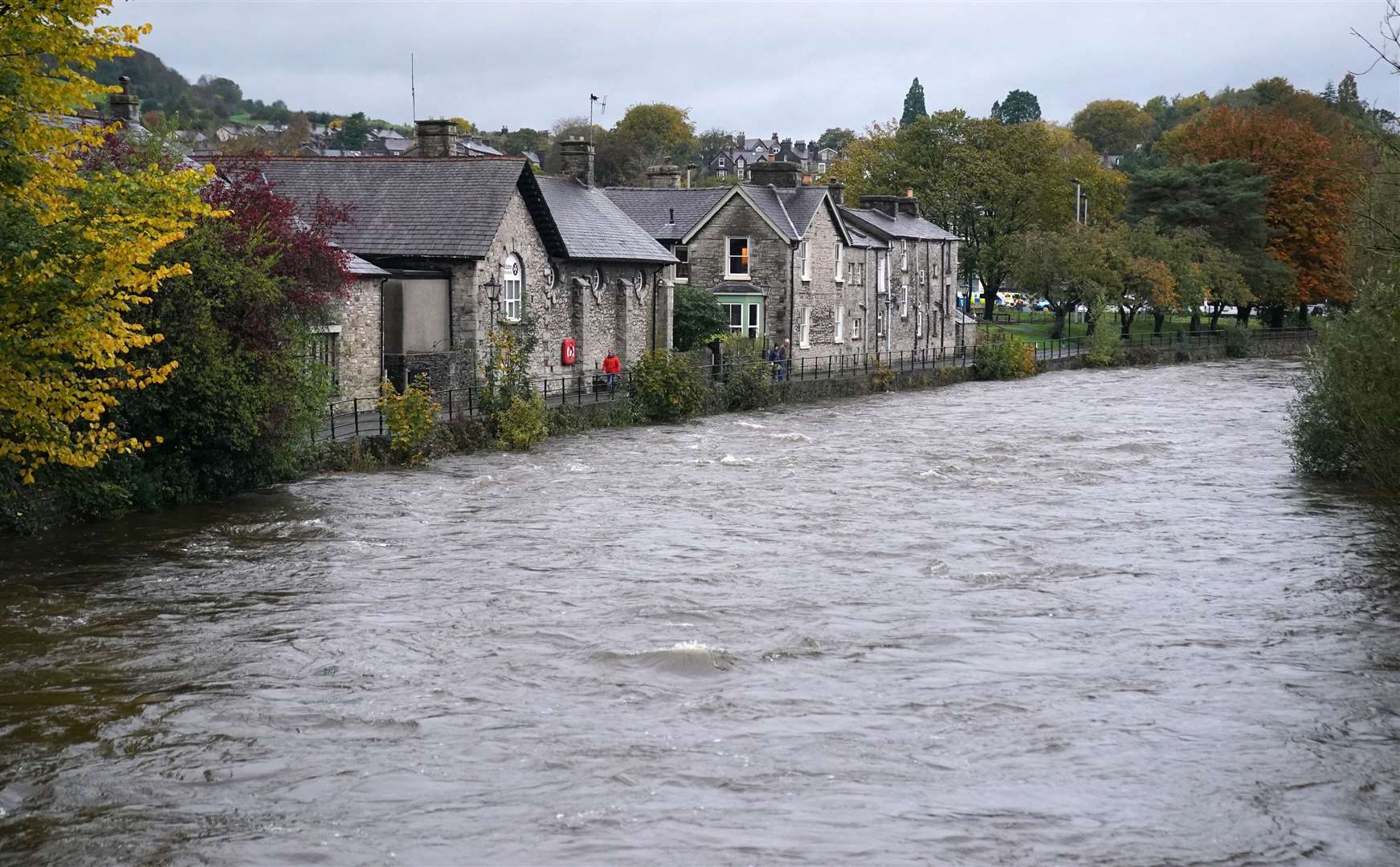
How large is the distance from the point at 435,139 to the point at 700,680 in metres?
29.4

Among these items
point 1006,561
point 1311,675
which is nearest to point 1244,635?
point 1311,675

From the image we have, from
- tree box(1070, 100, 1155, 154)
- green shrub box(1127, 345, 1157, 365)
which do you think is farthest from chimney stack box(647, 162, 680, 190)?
tree box(1070, 100, 1155, 154)

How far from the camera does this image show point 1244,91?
15762 cm

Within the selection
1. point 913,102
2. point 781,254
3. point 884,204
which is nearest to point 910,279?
point 884,204

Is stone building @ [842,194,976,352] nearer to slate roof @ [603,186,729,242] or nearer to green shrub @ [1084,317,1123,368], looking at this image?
green shrub @ [1084,317,1123,368]

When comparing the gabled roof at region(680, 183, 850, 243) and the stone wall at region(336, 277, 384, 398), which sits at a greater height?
the gabled roof at region(680, 183, 850, 243)

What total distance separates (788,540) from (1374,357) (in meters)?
8.72

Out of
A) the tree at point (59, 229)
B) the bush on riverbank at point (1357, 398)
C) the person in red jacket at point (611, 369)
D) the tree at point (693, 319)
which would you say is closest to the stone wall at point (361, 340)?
the person in red jacket at point (611, 369)

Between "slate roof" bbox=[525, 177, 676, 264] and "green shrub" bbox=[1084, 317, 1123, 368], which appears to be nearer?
"slate roof" bbox=[525, 177, 676, 264]

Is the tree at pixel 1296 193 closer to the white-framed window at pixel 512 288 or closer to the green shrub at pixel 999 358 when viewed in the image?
the green shrub at pixel 999 358

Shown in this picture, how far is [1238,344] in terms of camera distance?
72.6 m

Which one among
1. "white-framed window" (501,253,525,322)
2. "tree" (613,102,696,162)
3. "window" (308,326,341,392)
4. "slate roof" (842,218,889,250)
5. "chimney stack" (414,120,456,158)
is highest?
"tree" (613,102,696,162)

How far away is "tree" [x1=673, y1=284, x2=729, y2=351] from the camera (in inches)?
1927

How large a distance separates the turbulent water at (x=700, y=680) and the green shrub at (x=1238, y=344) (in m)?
49.5
